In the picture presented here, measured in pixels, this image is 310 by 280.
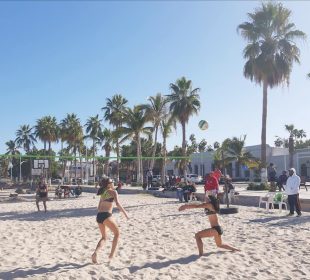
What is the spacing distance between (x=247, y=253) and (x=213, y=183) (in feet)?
7.93

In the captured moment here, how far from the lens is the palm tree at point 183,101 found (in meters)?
38.2

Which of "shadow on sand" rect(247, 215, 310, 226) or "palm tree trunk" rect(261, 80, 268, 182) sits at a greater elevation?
"palm tree trunk" rect(261, 80, 268, 182)

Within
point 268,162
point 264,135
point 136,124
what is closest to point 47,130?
point 136,124

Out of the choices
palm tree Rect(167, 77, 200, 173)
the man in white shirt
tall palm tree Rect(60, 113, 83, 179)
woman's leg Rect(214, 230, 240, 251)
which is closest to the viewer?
woman's leg Rect(214, 230, 240, 251)

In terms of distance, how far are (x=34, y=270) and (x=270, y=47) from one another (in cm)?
2454

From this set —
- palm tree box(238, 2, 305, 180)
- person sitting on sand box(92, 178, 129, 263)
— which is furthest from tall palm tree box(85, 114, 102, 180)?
person sitting on sand box(92, 178, 129, 263)

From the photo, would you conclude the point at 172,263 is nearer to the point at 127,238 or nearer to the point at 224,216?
the point at 127,238

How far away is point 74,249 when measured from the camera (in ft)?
28.3

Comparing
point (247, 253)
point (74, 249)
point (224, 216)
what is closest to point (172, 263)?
point (247, 253)

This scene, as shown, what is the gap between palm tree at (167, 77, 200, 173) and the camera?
38219 millimetres

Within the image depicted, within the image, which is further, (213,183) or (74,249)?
(213,183)

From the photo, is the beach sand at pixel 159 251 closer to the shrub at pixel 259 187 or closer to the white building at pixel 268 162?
the shrub at pixel 259 187

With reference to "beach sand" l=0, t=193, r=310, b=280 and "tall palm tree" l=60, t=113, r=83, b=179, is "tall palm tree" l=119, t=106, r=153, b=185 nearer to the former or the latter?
"tall palm tree" l=60, t=113, r=83, b=179

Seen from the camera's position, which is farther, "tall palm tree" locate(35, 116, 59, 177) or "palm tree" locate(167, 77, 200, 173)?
"tall palm tree" locate(35, 116, 59, 177)
